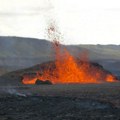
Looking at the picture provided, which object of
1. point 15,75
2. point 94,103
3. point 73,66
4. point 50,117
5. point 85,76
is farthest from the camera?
point 15,75

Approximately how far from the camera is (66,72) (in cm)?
9656

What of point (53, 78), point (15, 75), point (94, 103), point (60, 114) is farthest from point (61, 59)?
point (60, 114)

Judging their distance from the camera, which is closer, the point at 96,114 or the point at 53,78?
the point at 96,114

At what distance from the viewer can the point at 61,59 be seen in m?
101

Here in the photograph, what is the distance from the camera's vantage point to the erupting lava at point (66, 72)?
318 feet

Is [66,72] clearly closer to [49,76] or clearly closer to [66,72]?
[66,72]

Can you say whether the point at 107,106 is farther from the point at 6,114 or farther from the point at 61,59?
the point at 61,59

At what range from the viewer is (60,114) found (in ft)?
111

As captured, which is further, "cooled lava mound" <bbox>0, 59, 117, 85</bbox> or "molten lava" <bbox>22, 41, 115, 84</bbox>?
"cooled lava mound" <bbox>0, 59, 117, 85</bbox>

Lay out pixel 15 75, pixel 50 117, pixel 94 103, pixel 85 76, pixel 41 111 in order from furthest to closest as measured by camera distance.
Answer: pixel 15 75 < pixel 85 76 < pixel 94 103 < pixel 41 111 < pixel 50 117

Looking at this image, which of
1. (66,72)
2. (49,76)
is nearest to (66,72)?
(66,72)

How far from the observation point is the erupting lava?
96.8 m

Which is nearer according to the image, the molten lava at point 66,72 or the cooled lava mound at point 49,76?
the molten lava at point 66,72

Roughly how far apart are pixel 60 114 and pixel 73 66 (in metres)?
62.1
